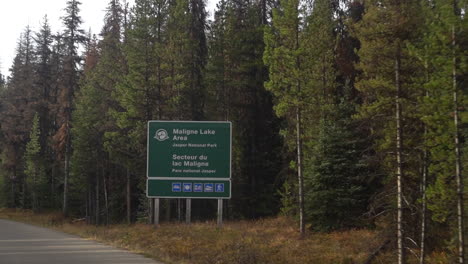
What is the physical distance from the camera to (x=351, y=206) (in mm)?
23516

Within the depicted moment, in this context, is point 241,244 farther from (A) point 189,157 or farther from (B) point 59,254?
(B) point 59,254

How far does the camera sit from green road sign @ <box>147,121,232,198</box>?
23078mm

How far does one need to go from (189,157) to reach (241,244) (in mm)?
5549

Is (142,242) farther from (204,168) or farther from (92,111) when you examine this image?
(92,111)

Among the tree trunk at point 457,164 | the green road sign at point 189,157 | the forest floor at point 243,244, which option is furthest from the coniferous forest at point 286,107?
the green road sign at point 189,157

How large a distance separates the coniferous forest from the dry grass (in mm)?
1417

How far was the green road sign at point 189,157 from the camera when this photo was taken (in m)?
23.1

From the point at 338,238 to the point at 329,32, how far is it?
40.2 feet

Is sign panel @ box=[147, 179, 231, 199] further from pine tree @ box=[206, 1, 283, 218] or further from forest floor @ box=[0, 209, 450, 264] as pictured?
pine tree @ box=[206, 1, 283, 218]

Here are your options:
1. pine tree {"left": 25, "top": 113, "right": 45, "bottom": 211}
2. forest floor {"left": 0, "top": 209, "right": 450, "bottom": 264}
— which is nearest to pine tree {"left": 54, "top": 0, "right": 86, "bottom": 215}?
pine tree {"left": 25, "top": 113, "right": 45, "bottom": 211}

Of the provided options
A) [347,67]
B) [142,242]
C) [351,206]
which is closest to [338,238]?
[351,206]

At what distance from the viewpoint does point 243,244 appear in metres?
19.1

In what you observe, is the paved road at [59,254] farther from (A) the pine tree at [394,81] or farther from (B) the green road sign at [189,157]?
(A) the pine tree at [394,81]

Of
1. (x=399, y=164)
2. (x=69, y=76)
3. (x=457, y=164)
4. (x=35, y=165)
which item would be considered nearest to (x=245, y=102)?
(x=69, y=76)
